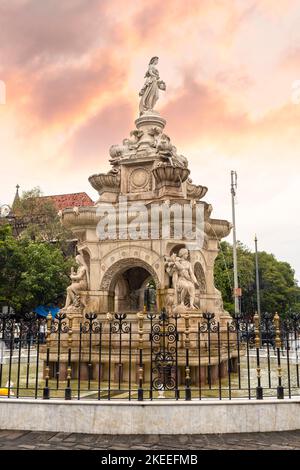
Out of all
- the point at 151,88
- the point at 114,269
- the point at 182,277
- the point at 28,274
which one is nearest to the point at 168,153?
the point at 151,88

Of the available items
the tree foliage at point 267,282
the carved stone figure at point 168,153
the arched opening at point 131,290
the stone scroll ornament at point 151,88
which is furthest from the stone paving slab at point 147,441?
the tree foliage at point 267,282

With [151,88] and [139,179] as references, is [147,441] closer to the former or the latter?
[139,179]

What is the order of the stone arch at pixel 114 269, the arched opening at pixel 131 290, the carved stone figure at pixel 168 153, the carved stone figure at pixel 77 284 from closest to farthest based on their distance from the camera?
the carved stone figure at pixel 77 284, the stone arch at pixel 114 269, the carved stone figure at pixel 168 153, the arched opening at pixel 131 290

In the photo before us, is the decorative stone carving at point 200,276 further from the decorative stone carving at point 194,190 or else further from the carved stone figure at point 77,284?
the carved stone figure at point 77,284

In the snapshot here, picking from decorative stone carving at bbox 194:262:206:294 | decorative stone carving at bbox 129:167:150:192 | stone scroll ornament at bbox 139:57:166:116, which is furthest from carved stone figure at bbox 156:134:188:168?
decorative stone carving at bbox 194:262:206:294

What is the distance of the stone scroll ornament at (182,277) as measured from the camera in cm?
1191

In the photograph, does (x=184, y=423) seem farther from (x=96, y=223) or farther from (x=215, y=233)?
(x=215, y=233)

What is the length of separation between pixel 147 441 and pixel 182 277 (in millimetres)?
5765

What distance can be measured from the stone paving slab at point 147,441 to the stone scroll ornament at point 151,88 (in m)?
12.3

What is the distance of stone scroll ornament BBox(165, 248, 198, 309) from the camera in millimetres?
11914

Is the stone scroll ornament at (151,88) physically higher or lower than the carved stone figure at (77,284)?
higher

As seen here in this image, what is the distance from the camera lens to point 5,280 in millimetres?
32594
